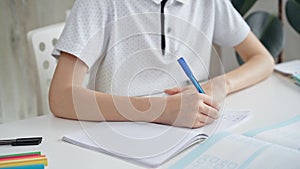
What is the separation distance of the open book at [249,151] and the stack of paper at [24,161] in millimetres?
196

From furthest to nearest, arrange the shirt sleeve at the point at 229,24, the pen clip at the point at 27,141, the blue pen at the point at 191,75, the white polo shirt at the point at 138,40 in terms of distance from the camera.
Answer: the shirt sleeve at the point at 229,24
the white polo shirt at the point at 138,40
the blue pen at the point at 191,75
the pen clip at the point at 27,141

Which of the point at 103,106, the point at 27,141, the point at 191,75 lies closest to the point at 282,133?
the point at 191,75

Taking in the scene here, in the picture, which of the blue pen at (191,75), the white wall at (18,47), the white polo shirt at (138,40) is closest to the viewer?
the blue pen at (191,75)

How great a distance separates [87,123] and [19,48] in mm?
1070

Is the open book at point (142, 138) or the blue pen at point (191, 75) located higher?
the blue pen at point (191, 75)

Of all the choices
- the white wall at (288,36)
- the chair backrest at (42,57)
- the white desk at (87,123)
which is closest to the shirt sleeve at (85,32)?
the white desk at (87,123)

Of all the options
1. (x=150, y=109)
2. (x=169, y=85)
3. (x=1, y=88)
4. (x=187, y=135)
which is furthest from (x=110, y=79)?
(x=1, y=88)

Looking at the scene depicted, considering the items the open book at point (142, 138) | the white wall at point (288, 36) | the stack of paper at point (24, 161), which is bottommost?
the white wall at point (288, 36)

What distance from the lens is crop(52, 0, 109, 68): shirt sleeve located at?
96 centimetres

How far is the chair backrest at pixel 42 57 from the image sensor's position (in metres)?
1.25

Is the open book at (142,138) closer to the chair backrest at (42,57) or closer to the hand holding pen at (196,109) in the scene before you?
the hand holding pen at (196,109)

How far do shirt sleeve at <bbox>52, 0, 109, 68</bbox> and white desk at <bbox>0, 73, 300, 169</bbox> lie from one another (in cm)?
15

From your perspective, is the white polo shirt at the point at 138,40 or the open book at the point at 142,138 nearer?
the open book at the point at 142,138

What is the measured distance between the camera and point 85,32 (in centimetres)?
99
